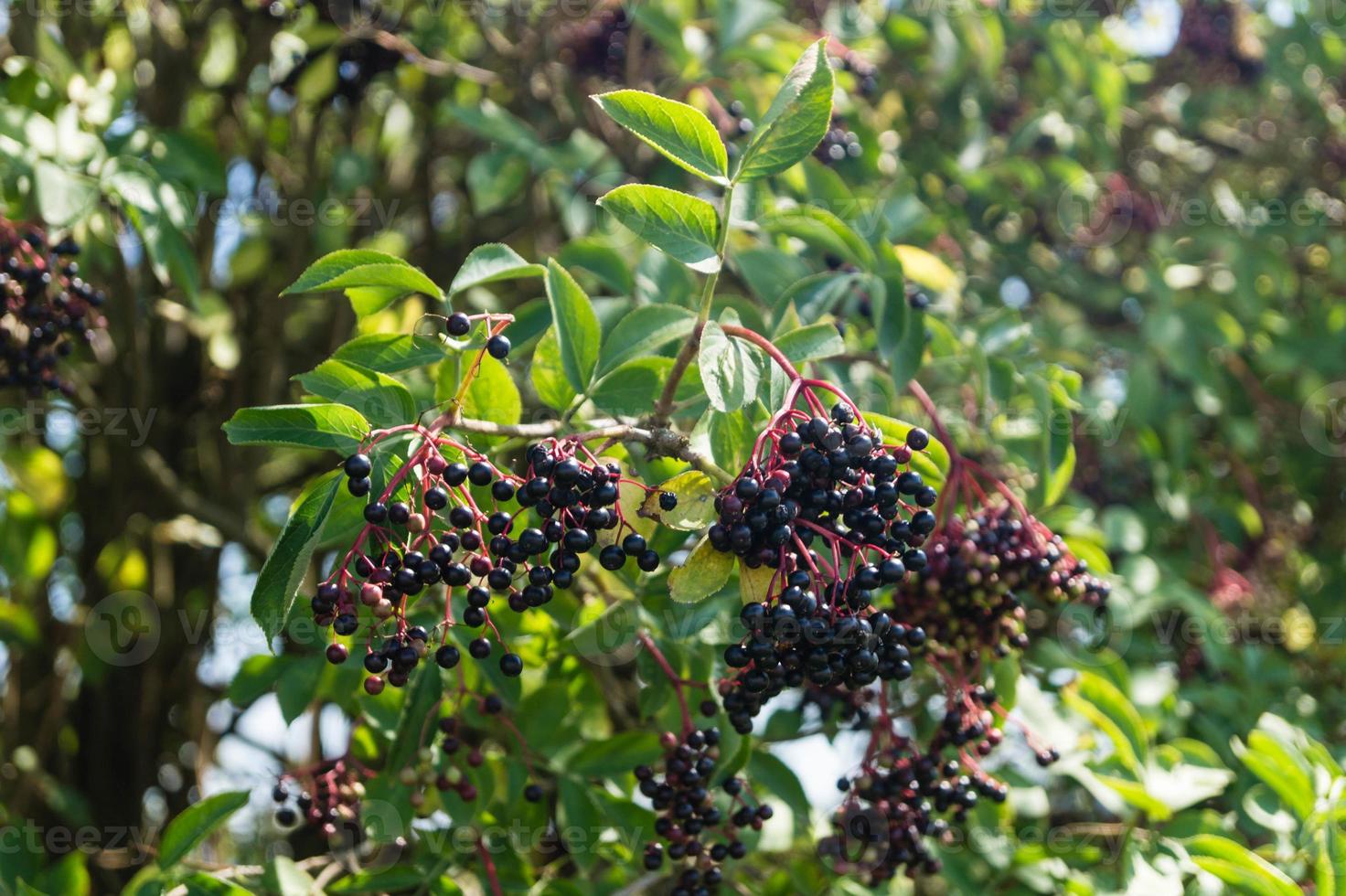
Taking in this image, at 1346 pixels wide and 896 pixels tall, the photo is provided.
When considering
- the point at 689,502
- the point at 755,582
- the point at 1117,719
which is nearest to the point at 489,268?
the point at 689,502

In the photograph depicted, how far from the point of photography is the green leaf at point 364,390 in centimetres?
165

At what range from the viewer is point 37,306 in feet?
7.62

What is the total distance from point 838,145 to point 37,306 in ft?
6.07

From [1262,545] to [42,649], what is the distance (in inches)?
152

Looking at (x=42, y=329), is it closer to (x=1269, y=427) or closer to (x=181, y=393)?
(x=181, y=393)

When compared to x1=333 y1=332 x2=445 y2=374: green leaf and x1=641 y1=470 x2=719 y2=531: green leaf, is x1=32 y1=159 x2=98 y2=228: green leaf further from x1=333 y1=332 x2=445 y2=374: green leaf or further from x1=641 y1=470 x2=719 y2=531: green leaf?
x1=641 y1=470 x2=719 y2=531: green leaf

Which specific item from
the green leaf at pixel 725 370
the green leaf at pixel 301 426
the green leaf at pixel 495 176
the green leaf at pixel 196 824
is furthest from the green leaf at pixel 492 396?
the green leaf at pixel 495 176

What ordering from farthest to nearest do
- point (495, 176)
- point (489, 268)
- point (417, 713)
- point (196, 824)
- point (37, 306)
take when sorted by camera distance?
point (495, 176)
point (37, 306)
point (196, 824)
point (417, 713)
point (489, 268)

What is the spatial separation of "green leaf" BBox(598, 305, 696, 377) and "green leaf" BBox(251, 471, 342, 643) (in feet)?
1.54

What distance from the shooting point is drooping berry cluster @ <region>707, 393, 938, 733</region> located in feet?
5.11

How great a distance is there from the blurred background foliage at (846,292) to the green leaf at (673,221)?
72 cm

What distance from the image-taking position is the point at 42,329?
2344mm

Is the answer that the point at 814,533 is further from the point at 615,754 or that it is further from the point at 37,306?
the point at 37,306

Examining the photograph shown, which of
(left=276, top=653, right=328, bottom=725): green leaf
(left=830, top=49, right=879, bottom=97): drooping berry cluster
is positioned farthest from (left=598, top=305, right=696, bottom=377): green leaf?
(left=830, top=49, right=879, bottom=97): drooping berry cluster
